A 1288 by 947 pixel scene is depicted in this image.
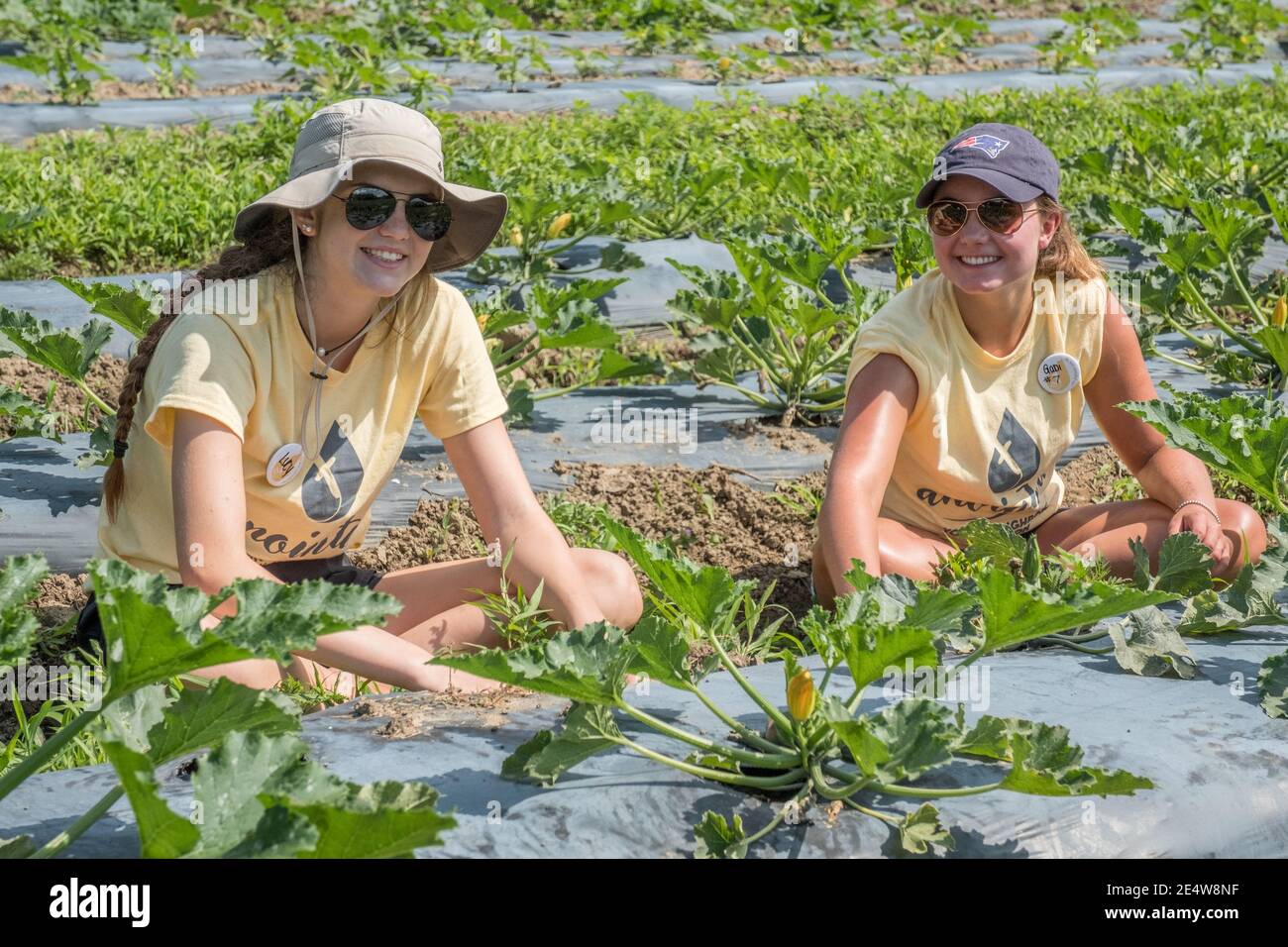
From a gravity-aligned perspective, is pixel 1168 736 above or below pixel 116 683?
below

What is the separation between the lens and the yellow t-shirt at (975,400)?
9.90 feet

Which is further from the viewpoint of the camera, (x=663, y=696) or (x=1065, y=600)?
(x=663, y=696)

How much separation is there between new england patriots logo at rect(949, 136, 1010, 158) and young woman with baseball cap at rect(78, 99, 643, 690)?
2.96 ft

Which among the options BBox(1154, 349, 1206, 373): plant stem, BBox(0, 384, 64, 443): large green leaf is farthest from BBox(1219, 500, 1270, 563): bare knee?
BBox(0, 384, 64, 443): large green leaf

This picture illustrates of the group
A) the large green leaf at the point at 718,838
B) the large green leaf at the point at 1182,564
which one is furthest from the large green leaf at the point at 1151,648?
the large green leaf at the point at 718,838

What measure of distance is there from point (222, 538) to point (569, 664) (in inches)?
32.4

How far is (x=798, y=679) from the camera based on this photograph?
1.95 metres

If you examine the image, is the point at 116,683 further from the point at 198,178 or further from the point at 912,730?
the point at 198,178

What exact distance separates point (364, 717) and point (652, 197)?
13.1ft

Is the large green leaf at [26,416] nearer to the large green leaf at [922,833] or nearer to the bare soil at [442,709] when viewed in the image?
the bare soil at [442,709]

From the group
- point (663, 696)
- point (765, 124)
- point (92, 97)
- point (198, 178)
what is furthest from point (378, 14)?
point (663, 696)

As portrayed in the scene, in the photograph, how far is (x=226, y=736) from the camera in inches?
62.7

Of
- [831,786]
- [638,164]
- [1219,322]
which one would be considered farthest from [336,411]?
[638,164]

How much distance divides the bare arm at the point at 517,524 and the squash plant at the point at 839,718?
0.68 metres
